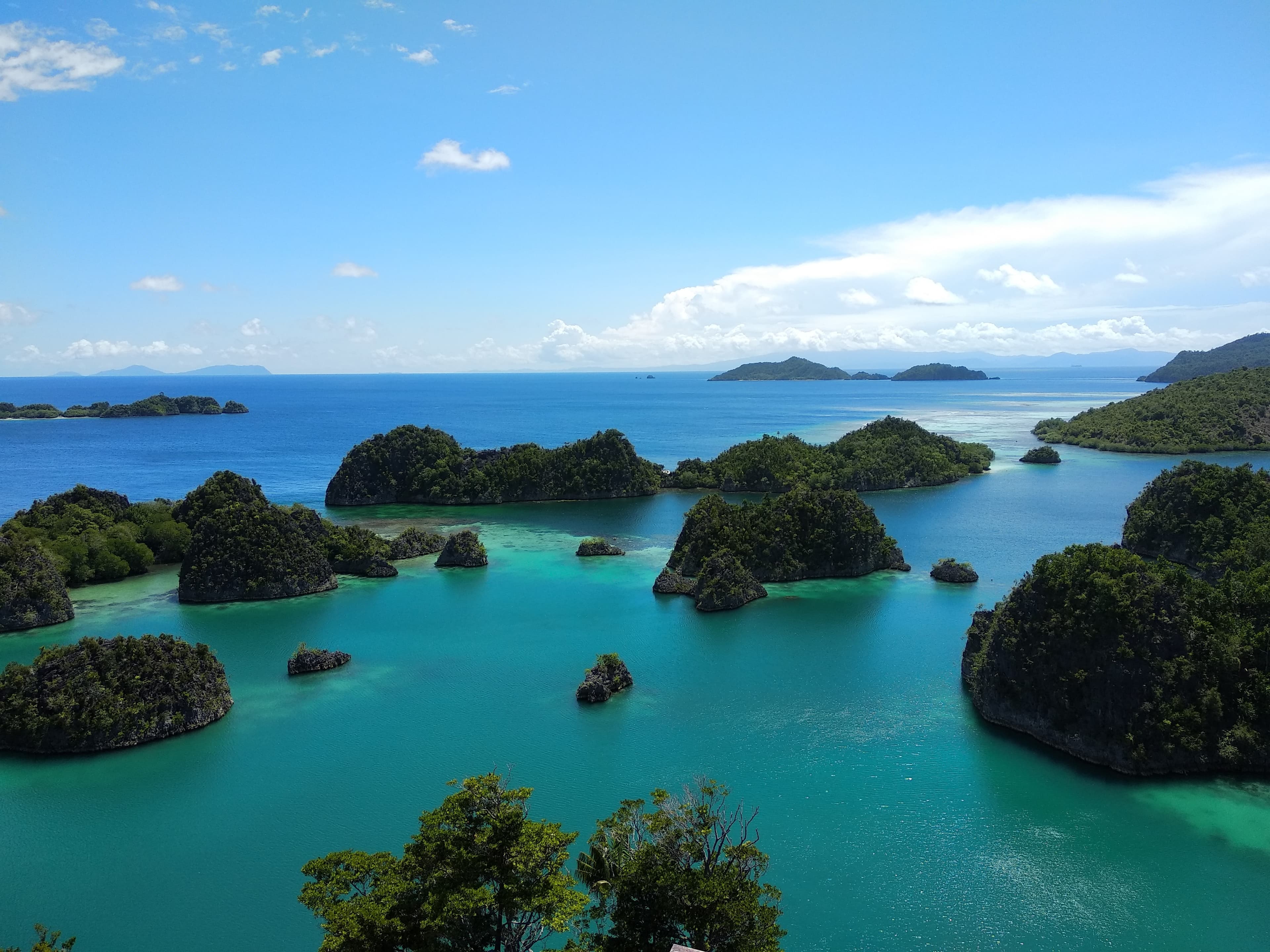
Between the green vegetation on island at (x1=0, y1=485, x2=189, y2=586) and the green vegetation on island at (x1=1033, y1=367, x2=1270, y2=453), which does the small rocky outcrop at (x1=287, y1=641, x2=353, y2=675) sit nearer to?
the green vegetation on island at (x1=0, y1=485, x2=189, y2=586)

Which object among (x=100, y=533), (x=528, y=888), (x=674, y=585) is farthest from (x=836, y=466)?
(x=528, y=888)

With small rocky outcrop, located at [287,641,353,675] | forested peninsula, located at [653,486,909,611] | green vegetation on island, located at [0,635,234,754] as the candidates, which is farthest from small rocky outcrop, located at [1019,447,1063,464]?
green vegetation on island, located at [0,635,234,754]

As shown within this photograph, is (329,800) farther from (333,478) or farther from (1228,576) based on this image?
(333,478)

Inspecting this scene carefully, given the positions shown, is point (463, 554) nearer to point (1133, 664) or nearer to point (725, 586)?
point (725, 586)

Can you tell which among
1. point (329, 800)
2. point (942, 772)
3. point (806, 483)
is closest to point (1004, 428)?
point (806, 483)

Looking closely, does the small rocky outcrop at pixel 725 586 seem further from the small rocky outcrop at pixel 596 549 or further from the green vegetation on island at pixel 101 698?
the green vegetation on island at pixel 101 698

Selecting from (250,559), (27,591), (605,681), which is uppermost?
(250,559)
